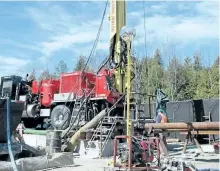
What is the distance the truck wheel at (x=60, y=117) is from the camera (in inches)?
580

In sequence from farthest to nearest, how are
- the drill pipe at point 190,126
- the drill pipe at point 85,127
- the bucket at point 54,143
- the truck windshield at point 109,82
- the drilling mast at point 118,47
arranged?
the drilling mast at point 118,47, the truck windshield at point 109,82, the drill pipe at point 85,127, the bucket at point 54,143, the drill pipe at point 190,126

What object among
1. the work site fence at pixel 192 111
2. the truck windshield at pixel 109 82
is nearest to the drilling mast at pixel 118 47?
the truck windshield at pixel 109 82

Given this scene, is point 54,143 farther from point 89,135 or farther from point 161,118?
point 161,118

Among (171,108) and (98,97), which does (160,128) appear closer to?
(98,97)

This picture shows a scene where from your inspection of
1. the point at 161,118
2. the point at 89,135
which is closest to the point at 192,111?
the point at 161,118

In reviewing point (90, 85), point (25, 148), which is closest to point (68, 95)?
point (90, 85)

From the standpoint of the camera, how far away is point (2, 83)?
17.4m

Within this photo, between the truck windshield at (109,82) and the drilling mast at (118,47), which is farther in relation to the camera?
the drilling mast at (118,47)

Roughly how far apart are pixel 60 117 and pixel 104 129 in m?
2.70

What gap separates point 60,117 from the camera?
15.1 m

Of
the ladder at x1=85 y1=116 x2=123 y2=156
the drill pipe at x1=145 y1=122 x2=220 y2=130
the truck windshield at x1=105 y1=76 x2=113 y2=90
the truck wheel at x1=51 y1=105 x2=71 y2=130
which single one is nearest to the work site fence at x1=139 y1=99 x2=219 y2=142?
the truck windshield at x1=105 y1=76 x2=113 y2=90

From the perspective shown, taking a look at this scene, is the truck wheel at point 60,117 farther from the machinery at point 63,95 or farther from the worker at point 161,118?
the worker at point 161,118

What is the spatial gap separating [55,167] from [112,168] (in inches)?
74.0

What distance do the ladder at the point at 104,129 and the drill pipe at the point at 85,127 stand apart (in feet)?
0.50
